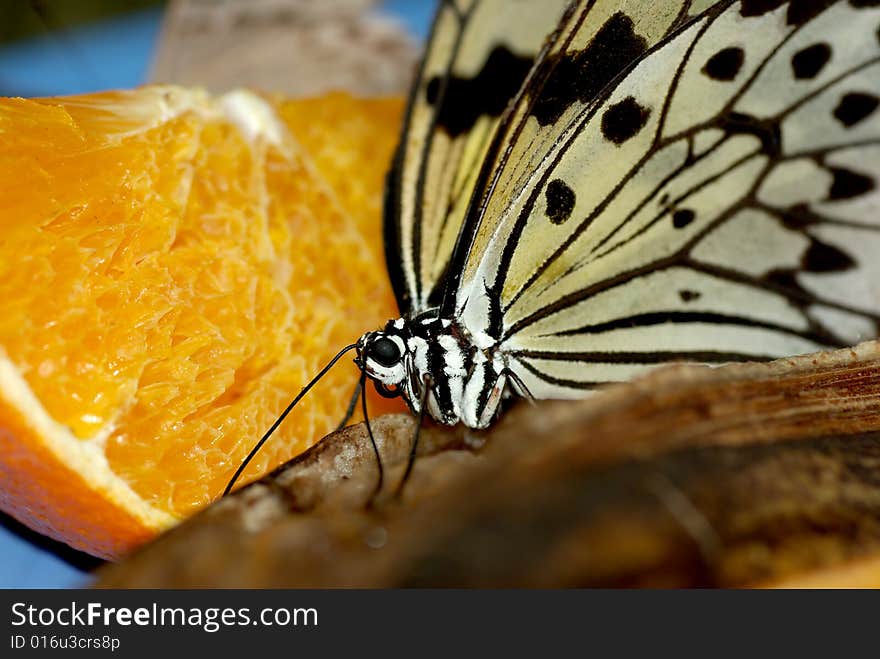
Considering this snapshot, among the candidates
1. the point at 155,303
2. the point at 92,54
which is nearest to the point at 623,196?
the point at 155,303

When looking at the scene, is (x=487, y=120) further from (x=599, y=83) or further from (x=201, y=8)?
(x=201, y=8)

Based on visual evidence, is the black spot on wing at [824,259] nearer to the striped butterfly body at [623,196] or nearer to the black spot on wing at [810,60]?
the striped butterfly body at [623,196]

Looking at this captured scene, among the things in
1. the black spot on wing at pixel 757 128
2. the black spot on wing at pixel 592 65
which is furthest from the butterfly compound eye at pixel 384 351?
the black spot on wing at pixel 757 128

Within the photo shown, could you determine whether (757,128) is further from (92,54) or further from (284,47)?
(92,54)

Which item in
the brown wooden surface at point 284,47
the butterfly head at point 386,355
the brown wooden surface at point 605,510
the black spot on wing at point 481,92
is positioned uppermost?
the brown wooden surface at point 284,47

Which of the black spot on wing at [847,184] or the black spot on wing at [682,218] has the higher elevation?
the black spot on wing at [847,184]

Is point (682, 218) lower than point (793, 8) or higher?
lower

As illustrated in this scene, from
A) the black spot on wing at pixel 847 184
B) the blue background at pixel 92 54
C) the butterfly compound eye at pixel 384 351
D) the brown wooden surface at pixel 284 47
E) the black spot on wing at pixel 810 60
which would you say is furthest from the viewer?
the brown wooden surface at pixel 284 47
